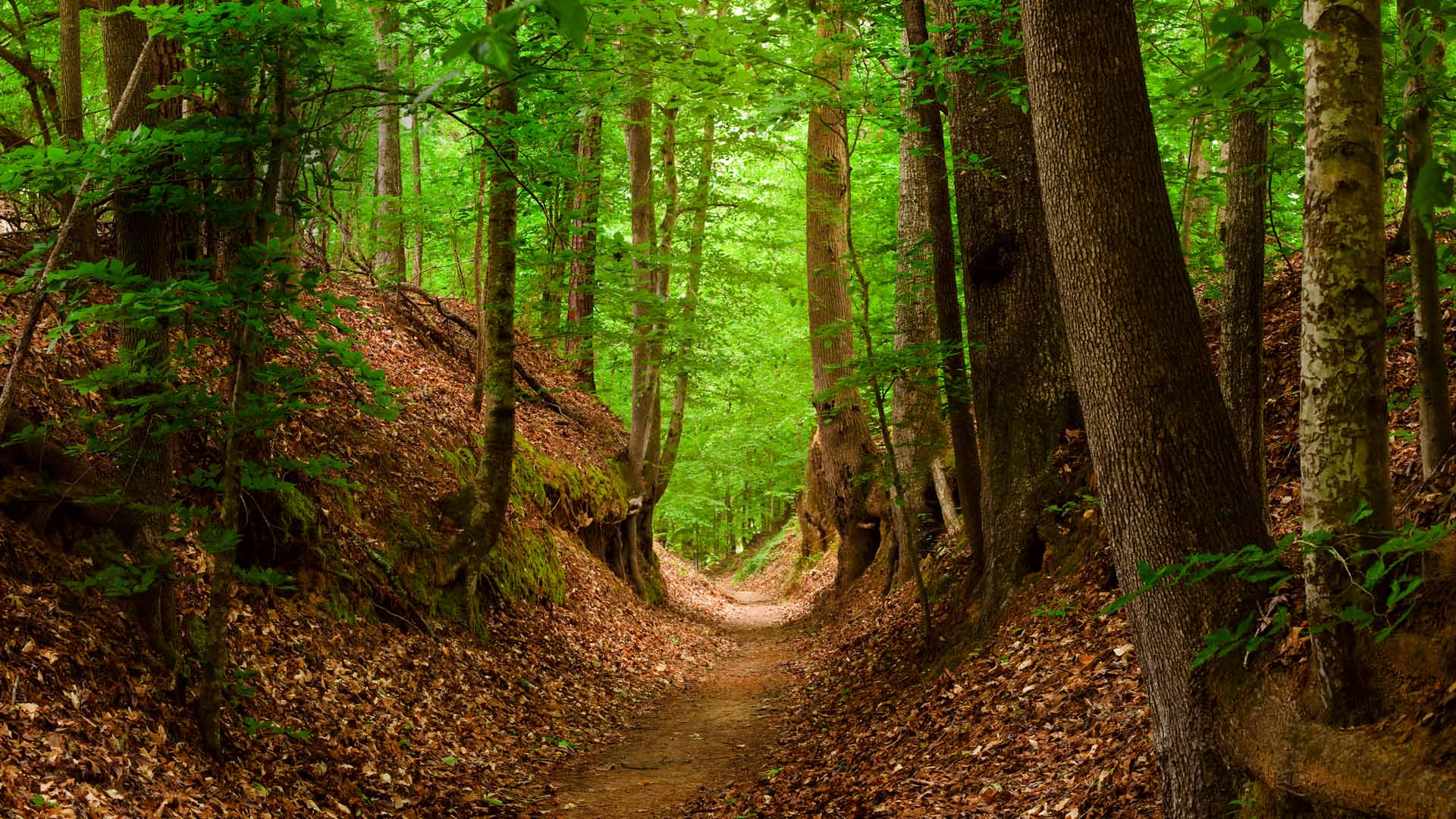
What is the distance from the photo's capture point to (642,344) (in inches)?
597

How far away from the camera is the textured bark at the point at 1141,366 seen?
3.52 metres

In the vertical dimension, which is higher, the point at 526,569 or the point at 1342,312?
the point at 1342,312

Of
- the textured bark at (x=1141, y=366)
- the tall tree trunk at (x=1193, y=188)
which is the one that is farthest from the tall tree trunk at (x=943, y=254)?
the textured bark at (x=1141, y=366)

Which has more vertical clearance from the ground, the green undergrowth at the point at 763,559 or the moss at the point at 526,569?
the moss at the point at 526,569

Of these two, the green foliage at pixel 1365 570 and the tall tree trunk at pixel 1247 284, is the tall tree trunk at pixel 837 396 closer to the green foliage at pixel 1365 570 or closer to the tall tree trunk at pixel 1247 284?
the tall tree trunk at pixel 1247 284

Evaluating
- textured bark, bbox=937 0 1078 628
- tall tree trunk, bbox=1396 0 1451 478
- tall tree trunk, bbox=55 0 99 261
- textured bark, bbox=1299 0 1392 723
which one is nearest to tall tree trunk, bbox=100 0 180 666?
tall tree trunk, bbox=55 0 99 261

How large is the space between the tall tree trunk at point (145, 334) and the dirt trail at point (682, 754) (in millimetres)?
2875

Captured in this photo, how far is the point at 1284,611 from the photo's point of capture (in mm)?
3127

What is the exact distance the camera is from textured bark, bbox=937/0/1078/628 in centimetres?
720

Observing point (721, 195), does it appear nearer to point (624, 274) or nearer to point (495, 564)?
point (624, 274)

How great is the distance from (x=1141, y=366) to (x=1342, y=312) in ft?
3.01

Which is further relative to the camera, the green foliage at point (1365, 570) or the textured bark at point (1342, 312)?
the textured bark at point (1342, 312)

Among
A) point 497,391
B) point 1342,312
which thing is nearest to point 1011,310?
point 1342,312

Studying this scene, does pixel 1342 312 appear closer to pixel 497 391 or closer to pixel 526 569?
pixel 497 391
